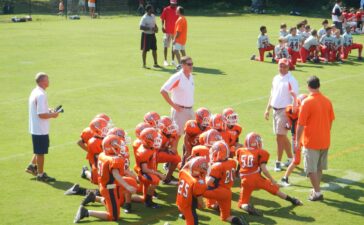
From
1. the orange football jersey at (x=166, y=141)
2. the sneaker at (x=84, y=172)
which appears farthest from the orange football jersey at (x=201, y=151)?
the sneaker at (x=84, y=172)

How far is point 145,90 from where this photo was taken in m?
19.2

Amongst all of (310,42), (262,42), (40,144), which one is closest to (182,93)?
(40,144)

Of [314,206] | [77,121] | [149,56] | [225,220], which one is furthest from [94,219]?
[149,56]

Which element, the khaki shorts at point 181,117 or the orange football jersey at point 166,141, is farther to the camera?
the khaki shorts at point 181,117

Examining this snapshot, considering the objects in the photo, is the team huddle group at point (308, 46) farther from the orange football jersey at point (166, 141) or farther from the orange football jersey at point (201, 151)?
the orange football jersey at point (201, 151)

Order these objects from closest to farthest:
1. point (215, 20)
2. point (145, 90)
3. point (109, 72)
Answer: point (145, 90)
point (109, 72)
point (215, 20)

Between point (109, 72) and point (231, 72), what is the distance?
4.32m

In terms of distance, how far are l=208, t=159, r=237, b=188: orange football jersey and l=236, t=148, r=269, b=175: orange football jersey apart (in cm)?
55

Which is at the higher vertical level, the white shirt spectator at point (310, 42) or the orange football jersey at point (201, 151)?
the white shirt spectator at point (310, 42)

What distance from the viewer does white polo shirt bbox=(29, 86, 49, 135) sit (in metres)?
11.3

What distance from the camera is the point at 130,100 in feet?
58.9

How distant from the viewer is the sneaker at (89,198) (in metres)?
10.0

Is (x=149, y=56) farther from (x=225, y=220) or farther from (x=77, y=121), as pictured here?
(x=225, y=220)

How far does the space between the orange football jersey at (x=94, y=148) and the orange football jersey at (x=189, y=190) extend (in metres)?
2.35
